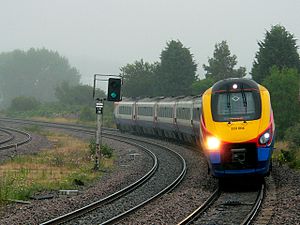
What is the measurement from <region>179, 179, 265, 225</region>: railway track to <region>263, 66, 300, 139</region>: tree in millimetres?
30292

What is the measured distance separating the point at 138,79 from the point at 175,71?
6.09m

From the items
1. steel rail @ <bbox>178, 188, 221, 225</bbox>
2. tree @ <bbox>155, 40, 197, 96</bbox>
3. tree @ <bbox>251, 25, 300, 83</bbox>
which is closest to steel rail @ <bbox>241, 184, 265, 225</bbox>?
steel rail @ <bbox>178, 188, 221, 225</bbox>

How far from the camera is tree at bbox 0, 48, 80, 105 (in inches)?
5325

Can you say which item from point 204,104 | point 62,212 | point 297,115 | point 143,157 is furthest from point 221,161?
point 297,115

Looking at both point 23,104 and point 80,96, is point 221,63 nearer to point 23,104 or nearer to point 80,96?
point 80,96

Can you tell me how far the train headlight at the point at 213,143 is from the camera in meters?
13.9

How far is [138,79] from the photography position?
82188 millimetres

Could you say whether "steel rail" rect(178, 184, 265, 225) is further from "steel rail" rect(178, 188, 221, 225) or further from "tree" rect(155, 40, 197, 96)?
"tree" rect(155, 40, 197, 96)

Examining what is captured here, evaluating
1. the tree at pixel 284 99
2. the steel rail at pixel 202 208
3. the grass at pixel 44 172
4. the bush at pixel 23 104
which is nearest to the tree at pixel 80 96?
the bush at pixel 23 104

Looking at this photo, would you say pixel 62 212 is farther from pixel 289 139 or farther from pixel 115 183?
pixel 289 139

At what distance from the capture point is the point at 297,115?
1779 inches

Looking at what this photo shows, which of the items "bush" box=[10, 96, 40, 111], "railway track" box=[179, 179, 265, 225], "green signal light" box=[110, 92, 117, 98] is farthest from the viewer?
"bush" box=[10, 96, 40, 111]

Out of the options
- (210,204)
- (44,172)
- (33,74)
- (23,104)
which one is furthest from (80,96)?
(210,204)

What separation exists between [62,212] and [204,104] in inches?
209
